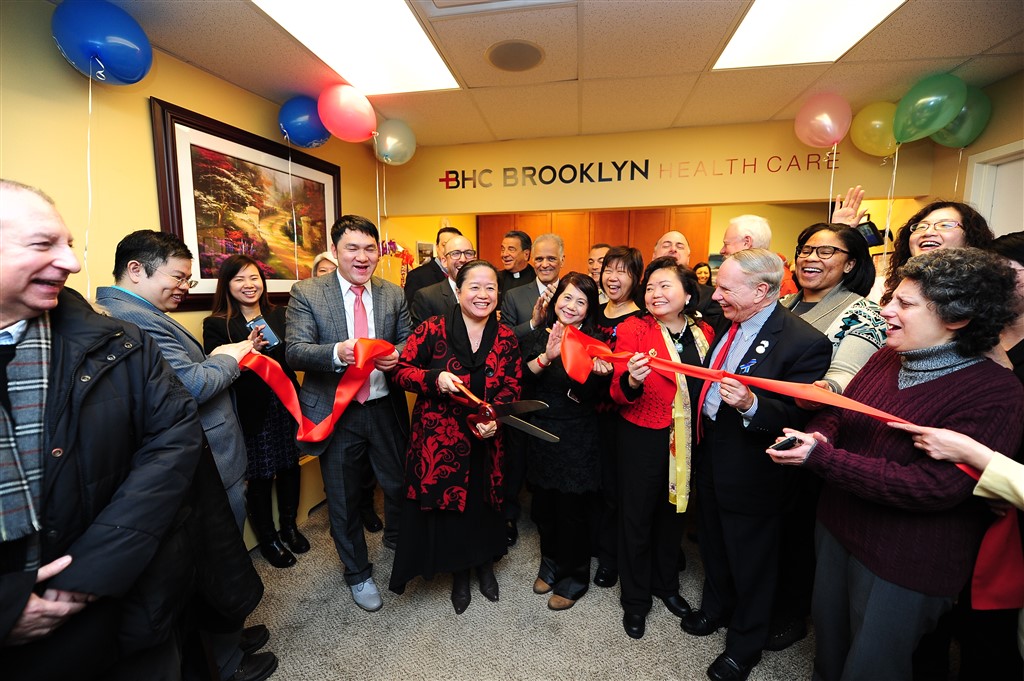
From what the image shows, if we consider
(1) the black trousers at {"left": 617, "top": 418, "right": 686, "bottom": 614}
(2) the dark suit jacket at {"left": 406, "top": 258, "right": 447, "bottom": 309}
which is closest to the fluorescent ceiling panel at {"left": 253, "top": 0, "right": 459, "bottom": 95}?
(2) the dark suit jacket at {"left": 406, "top": 258, "right": 447, "bottom": 309}

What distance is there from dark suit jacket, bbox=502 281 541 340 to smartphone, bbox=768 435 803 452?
5.71ft

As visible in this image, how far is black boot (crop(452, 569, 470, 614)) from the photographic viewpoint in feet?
7.38

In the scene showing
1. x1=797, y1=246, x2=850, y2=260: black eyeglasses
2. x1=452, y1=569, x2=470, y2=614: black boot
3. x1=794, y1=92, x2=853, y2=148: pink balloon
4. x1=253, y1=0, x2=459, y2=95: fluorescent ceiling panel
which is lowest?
x1=452, y1=569, x2=470, y2=614: black boot

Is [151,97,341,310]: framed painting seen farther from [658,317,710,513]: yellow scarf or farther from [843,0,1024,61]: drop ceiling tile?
[843,0,1024,61]: drop ceiling tile

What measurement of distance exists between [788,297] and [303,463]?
3380mm

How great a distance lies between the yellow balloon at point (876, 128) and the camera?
350 centimetres

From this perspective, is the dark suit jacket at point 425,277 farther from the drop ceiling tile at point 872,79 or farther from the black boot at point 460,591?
the drop ceiling tile at point 872,79

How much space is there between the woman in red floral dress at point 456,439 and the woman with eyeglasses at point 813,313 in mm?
1390

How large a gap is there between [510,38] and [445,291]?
1643 mm

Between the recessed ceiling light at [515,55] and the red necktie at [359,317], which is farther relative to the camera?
the recessed ceiling light at [515,55]

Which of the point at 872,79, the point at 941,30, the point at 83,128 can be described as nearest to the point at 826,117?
the point at 872,79

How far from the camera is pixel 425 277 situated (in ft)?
12.0

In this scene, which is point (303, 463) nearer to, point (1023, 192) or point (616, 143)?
point (616, 143)

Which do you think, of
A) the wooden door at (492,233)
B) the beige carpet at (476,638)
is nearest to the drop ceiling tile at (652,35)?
the beige carpet at (476,638)
